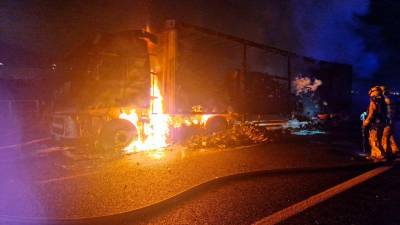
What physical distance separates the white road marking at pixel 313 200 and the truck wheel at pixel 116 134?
549 centimetres

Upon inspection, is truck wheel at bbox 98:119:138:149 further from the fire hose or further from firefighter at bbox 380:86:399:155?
firefighter at bbox 380:86:399:155

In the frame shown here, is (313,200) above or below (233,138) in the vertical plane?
below

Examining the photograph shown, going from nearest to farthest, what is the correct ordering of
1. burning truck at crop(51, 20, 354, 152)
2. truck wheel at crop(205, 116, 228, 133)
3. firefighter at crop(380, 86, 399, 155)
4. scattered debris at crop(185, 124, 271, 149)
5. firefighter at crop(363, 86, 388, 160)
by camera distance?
firefighter at crop(380, 86, 399, 155), firefighter at crop(363, 86, 388, 160), burning truck at crop(51, 20, 354, 152), scattered debris at crop(185, 124, 271, 149), truck wheel at crop(205, 116, 228, 133)

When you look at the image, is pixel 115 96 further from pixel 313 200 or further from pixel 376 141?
pixel 376 141

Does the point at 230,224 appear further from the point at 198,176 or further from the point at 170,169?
the point at 170,169

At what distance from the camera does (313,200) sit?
3982 mm

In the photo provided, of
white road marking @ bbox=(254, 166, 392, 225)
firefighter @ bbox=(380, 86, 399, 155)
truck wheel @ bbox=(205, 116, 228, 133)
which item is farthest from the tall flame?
firefighter @ bbox=(380, 86, 399, 155)

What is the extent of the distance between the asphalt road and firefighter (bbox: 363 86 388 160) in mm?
608

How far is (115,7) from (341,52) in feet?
50.1

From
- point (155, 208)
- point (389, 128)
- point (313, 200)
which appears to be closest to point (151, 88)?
point (155, 208)

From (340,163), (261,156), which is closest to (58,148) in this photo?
(261,156)

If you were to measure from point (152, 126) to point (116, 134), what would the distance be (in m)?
1.35

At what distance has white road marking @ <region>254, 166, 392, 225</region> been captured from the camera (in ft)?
11.0

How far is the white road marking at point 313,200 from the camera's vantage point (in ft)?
11.0
